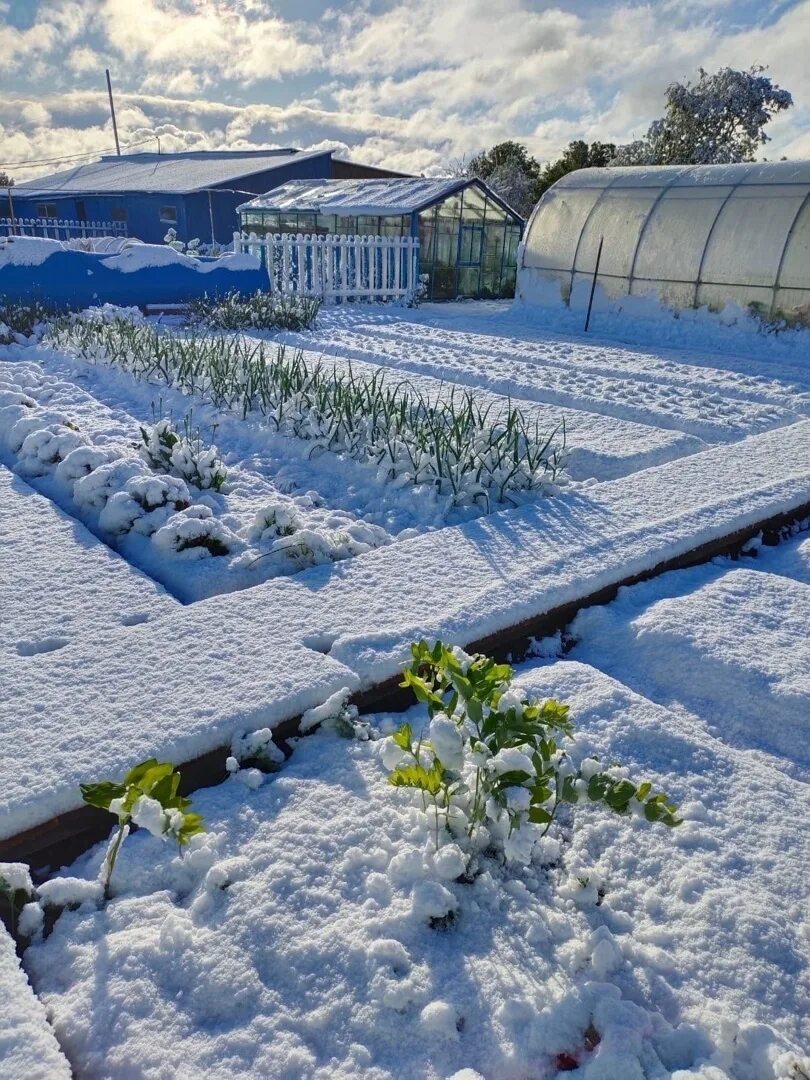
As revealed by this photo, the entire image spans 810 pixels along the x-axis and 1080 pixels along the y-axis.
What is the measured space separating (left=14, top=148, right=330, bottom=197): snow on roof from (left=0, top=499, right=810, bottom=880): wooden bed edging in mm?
25540

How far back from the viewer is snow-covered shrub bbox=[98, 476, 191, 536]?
3240mm

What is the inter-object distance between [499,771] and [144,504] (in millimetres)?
2382

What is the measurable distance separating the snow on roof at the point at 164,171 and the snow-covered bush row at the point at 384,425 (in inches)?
861

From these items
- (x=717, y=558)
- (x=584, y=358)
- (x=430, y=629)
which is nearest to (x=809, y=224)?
(x=584, y=358)

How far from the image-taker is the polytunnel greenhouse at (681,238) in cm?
898

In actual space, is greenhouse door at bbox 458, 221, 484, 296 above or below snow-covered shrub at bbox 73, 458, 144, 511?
above

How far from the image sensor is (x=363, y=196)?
15.1 m

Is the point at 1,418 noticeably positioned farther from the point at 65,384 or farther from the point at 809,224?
the point at 809,224

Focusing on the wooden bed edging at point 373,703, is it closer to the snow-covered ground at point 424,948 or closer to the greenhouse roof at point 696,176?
the snow-covered ground at point 424,948

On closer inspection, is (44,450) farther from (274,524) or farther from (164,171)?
(164,171)

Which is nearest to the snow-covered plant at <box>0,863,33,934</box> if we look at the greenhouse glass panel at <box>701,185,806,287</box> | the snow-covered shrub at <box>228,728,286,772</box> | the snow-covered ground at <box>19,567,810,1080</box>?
the snow-covered ground at <box>19,567,810,1080</box>

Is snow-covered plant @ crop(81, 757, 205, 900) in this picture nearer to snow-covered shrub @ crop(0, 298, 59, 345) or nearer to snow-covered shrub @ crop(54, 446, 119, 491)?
snow-covered shrub @ crop(54, 446, 119, 491)

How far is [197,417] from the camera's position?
510 centimetres

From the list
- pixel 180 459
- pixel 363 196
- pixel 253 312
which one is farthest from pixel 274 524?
pixel 363 196
